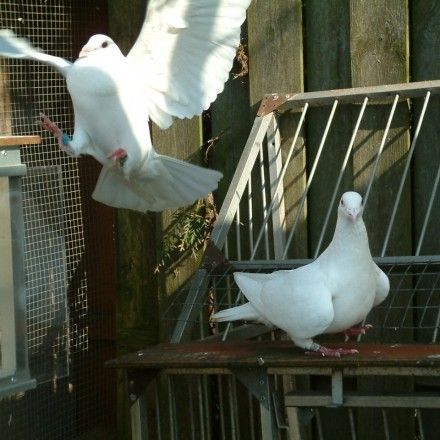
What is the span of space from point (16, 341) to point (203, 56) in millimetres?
1418

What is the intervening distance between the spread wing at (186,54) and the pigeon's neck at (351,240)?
0.97 m

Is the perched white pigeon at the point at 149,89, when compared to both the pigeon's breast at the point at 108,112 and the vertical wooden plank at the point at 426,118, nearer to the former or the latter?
the pigeon's breast at the point at 108,112

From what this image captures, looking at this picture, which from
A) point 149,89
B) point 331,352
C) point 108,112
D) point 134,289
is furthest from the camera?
point 134,289

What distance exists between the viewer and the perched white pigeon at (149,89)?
4035 millimetres

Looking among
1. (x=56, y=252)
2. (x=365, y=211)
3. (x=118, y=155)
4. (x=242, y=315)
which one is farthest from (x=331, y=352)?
(x=56, y=252)

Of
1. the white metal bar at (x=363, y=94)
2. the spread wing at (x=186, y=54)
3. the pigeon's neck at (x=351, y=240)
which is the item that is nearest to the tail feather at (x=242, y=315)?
the pigeon's neck at (x=351, y=240)

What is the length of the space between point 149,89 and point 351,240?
1207mm

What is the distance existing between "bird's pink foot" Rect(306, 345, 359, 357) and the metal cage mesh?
60.8 inches

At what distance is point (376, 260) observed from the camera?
4.10 m

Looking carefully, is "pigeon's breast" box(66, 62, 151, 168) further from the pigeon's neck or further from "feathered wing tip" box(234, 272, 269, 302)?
the pigeon's neck

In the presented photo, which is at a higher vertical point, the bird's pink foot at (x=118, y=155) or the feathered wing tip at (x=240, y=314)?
the bird's pink foot at (x=118, y=155)

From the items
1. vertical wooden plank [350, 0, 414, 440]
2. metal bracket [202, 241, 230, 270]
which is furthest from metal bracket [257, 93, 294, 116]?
metal bracket [202, 241, 230, 270]

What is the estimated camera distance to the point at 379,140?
14.7 ft

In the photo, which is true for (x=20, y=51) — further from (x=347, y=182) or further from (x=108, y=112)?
(x=347, y=182)
